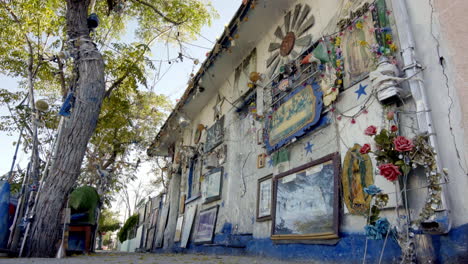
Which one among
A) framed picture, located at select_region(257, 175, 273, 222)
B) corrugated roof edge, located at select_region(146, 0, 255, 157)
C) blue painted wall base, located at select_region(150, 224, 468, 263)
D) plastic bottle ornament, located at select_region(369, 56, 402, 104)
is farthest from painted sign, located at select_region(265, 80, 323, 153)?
corrugated roof edge, located at select_region(146, 0, 255, 157)

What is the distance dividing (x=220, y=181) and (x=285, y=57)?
312 cm

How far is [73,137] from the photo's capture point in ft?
16.8

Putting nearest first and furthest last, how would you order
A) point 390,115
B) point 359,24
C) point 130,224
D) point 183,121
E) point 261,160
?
point 390,115, point 359,24, point 261,160, point 183,121, point 130,224

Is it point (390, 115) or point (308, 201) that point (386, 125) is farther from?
point (308, 201)

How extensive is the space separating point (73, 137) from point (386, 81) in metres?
4.58

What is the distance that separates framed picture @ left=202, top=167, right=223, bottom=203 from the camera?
707 cm

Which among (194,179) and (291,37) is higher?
Answer: (291,37)

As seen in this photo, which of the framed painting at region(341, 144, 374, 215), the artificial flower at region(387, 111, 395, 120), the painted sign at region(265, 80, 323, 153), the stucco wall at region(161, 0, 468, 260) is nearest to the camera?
the stucco wall at region(161, 0, 468, 260)

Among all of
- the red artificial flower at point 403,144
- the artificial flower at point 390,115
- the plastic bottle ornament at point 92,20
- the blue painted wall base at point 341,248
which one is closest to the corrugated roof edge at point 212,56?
the plastic bottle ornament at point 92,20

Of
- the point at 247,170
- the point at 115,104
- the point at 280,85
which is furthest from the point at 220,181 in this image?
the point at 115,104

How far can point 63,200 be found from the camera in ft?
15.8

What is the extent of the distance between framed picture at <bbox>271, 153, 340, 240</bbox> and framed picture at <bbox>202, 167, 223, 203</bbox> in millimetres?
2467

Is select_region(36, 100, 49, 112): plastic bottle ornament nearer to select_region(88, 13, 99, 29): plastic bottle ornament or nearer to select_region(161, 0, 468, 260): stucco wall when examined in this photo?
select_region(88, 13, 99, 29): plastic bottle ornament

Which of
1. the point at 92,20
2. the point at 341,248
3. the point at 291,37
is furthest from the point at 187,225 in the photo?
the point at 341,248
